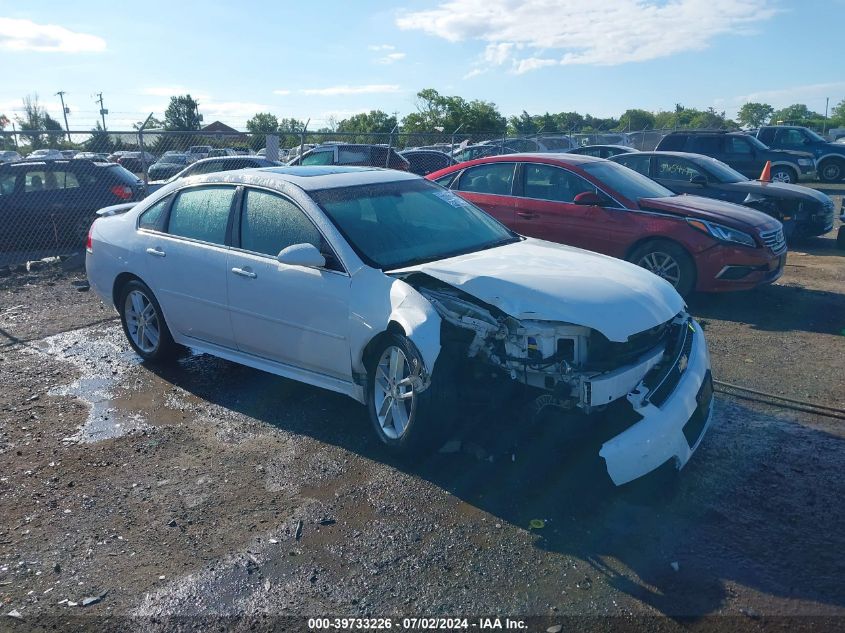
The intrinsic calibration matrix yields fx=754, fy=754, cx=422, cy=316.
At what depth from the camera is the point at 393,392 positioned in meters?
4.49

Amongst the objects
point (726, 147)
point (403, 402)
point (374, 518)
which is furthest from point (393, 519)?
point (726, 147)

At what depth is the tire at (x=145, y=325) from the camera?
6.21 metres

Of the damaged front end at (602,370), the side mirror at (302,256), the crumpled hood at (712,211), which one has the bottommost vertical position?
the damaged front end at (602,370)

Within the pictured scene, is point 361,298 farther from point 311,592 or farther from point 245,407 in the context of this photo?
point 311,592

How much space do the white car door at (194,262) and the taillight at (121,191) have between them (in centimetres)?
733

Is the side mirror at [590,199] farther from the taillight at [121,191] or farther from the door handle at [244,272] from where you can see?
the taillight at [121,191]

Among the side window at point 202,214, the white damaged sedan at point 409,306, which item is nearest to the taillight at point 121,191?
the white damaged sedan at point 409,306

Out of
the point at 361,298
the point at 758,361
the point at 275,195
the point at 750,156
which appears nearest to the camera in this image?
the point at 361,298

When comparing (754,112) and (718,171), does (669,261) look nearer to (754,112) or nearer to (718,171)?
(718,171)

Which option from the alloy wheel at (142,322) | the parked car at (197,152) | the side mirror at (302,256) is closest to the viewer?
the side mirror at (302,256)

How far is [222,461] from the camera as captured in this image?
4.68 metres

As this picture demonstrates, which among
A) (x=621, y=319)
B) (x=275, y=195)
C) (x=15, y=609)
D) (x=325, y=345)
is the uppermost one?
(x=275, y=195)

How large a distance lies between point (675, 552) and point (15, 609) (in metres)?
2.97

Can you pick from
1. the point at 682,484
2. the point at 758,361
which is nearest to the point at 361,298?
the point at 682,484
